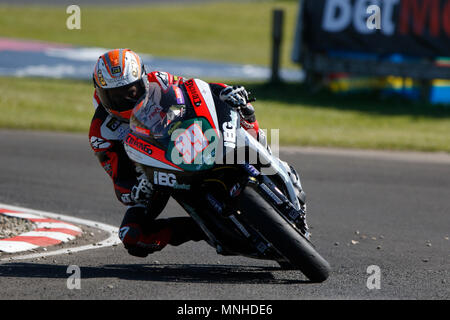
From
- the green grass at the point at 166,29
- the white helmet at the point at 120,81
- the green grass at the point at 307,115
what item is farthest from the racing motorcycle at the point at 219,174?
the green grass at the point at 166,29

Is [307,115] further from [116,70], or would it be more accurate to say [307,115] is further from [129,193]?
[116,70]

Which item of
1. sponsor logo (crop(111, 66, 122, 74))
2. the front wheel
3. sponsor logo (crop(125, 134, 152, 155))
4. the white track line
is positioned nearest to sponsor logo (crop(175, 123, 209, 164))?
sponsor logo (crop(125, 134, 152, 155))

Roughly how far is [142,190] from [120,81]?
79 cm

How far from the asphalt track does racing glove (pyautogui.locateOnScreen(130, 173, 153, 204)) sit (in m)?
0.57

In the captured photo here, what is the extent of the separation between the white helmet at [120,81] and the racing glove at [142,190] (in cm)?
46

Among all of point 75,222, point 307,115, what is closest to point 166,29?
point 307,115

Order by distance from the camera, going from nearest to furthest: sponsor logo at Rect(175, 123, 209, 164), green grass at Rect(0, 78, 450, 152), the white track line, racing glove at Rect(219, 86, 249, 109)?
sponsor logo at Rect(175, 123, 209, 164)
racing glove at Rect(219, 86, 249, 109)
the white track line
green grass at Rect(0, 78, 450, 152)

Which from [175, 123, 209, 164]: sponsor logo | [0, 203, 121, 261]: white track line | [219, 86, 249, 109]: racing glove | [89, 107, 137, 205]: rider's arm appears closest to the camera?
[175, 123, 209, 164]: sponsor logo

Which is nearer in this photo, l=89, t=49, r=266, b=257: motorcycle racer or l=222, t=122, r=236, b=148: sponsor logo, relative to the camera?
l=222, t=122, r=236, b=148: sponsor logo

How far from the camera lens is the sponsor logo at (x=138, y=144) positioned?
15.7 ft

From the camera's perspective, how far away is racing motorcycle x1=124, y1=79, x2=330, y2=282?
15.3 feet

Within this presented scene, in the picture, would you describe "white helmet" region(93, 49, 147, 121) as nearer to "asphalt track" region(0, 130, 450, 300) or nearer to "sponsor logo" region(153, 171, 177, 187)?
"sponsor logo" region(153, 171, 177, 187)

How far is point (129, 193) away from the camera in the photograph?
542cm
